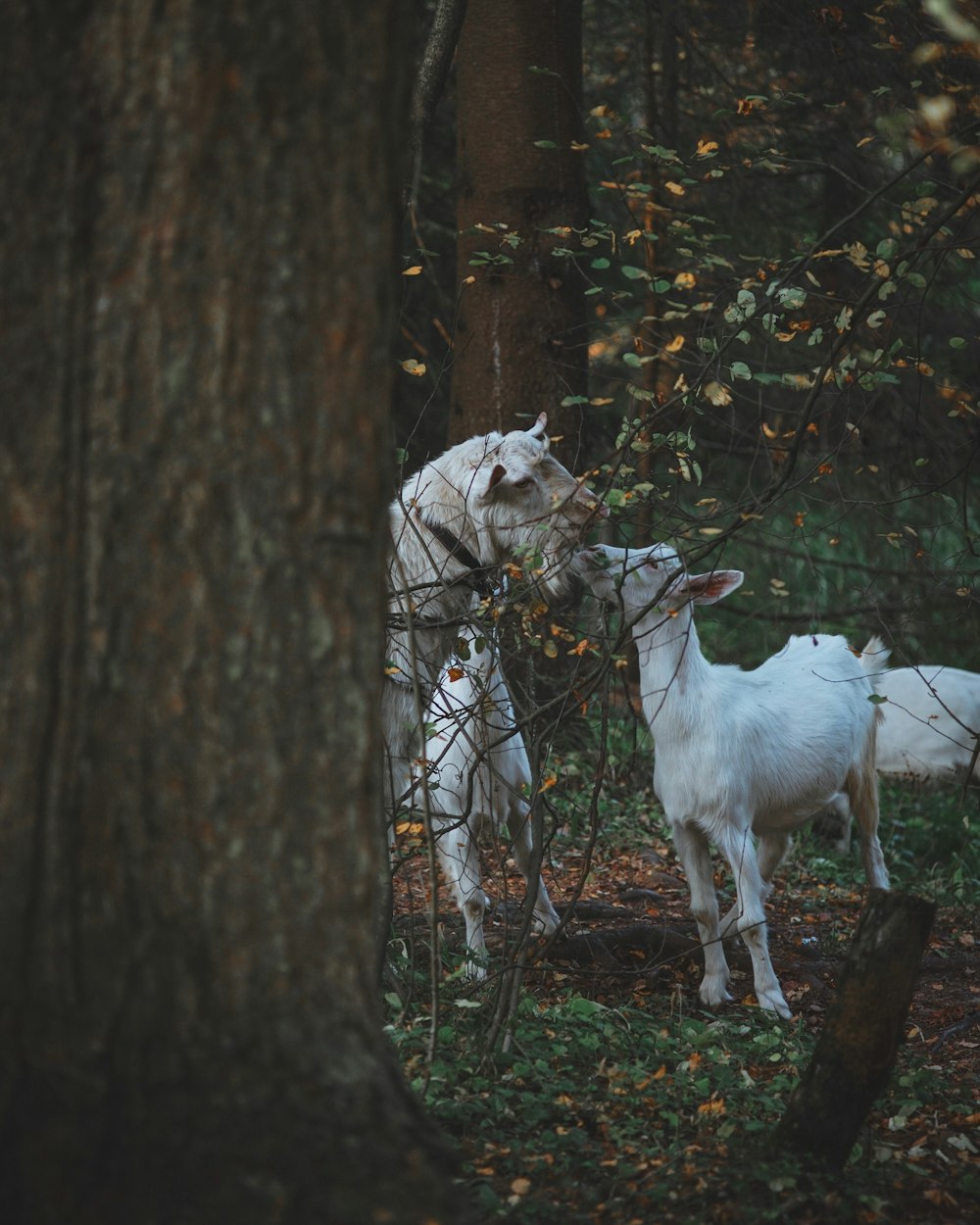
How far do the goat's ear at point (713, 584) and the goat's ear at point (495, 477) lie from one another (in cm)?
91

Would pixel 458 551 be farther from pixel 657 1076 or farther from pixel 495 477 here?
pixel 657 1076

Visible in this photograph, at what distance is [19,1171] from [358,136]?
180 cm

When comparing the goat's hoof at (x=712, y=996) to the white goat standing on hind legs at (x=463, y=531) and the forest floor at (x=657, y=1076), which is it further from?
the white goat standing on hind legs at (x=463, y=531)

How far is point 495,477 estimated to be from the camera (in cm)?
562

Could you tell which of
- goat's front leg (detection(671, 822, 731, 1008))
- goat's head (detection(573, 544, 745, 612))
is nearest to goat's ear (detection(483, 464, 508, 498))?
goat's head (detection(573, 544, 745, 612))

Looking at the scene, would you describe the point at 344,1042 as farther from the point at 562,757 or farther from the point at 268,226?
the point at 562,757

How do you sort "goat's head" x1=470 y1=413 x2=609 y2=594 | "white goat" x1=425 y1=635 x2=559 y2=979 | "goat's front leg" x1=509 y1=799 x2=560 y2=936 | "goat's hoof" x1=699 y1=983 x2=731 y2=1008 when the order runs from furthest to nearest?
"goat's front leg" x1=509 y1=799 x2=560 y2=936
"goat's head" x1=470 y1=413 x2=609 y2=594
"goat's hoof" x1=699 y1=983 x2=731 y2=1008
"white goat" x1=425 y1=635 x2=559 y2=979

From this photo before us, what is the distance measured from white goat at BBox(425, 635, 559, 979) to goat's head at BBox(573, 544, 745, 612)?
0.58 m

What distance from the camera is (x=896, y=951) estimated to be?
332 cm

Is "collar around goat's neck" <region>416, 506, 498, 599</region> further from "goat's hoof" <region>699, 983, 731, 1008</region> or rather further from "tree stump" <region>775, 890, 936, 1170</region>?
"tree stump" <region>775, 890, 936, 1170</region>

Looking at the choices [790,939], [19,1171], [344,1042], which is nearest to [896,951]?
[344,1042]

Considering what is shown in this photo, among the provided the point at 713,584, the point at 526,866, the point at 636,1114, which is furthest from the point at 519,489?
the point at 636,1114

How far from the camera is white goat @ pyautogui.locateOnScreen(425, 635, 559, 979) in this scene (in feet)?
17.6

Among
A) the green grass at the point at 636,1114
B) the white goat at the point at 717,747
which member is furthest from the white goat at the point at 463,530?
the green grass at the point at 636,1114
